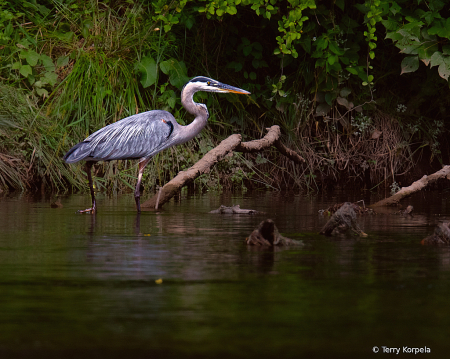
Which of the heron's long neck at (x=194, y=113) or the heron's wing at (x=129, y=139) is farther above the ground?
the heron's long neck at (x=194, y=113)

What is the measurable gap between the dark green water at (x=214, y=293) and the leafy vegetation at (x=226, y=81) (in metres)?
4.97

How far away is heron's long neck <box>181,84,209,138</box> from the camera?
9.14m

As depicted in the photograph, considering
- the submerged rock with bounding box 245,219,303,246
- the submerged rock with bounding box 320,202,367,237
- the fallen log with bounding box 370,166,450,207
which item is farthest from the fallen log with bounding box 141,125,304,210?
the submerged rock with bounding box 245,219,303,246

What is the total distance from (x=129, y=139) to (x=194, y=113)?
105 cm

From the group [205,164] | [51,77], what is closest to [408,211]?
[205,164]

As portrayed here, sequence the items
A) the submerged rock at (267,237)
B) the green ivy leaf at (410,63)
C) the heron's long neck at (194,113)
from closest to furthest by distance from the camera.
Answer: the submerged rock at (267,237)
the heron's long neck at (194,113)
the green ivy leaf at (410,63)

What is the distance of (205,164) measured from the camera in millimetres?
8617

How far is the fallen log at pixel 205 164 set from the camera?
328 inches

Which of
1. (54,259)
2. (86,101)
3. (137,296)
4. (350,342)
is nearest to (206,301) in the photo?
(137,296)

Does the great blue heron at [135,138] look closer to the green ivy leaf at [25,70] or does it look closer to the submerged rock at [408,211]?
the submerged rock at [408,211]

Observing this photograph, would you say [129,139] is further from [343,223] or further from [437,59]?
[437,59]

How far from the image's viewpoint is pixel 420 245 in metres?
5.15

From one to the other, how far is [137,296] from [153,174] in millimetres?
7844

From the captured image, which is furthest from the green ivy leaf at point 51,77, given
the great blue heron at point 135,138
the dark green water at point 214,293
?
the dark green water at point 214,293
